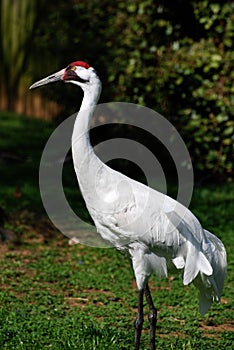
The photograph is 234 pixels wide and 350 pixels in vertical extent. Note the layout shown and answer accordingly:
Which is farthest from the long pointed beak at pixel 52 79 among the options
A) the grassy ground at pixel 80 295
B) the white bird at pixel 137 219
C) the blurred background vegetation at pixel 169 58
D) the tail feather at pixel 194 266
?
the blurred background vegetation at pixel 169 58

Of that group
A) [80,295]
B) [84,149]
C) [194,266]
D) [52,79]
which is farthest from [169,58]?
[194,266]

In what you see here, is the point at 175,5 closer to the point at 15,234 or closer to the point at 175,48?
the point at 175,48

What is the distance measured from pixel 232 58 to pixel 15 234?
11.8 ft

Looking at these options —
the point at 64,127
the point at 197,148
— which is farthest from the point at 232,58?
the point at 64,127

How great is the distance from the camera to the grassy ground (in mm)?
4934

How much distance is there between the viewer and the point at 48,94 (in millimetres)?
10641

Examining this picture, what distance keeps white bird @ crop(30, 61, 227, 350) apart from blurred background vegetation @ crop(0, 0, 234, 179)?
13.9 feet

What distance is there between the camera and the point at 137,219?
451 cm

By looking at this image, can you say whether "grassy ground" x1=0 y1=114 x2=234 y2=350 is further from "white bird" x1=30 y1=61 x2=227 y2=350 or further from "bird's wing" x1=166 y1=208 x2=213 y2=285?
"bird's wing" x1=166 y1=208 x2=213 y2=285

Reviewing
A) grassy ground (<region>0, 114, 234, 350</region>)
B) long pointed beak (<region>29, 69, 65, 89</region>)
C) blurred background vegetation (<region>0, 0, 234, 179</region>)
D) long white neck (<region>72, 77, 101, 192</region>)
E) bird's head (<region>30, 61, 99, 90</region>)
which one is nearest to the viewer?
long white neck (<region>72, 77, 101, 192</region>)

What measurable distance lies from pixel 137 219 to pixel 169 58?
Result: 4.85 m

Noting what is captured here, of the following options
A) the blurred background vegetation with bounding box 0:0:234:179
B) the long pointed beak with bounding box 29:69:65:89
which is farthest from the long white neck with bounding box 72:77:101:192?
the blurred background vegetation with bounding box 0:0:234:179

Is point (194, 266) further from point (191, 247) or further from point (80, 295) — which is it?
point (80, 295)

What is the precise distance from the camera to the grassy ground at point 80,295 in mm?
4934
